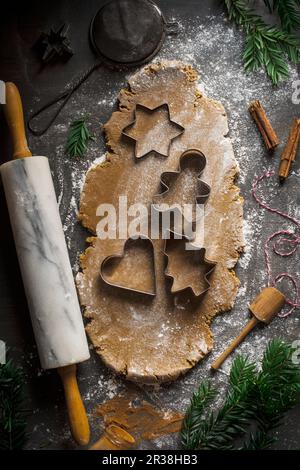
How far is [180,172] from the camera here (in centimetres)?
251

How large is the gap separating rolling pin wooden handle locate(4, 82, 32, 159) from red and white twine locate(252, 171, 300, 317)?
77cm

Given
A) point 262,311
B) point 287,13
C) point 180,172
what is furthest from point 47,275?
point 287,13

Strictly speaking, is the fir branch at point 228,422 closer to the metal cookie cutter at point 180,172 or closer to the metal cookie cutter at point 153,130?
the metal cookie cutter at point 180,172

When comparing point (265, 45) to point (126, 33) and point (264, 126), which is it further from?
point (126, 33)

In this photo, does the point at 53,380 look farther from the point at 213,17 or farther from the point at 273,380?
the point at 213,17

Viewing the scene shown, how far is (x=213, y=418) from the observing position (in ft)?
7.63

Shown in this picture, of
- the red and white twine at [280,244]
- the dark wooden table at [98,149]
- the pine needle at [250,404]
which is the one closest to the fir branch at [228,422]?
the pine needle at [250,404]

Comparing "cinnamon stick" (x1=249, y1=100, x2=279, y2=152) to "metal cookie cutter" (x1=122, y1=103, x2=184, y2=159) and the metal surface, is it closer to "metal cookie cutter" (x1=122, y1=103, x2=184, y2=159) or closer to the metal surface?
"metal cookie cutter" (x1=122, y1=103, x2=184, y2=159)

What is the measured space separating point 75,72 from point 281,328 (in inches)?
42.9

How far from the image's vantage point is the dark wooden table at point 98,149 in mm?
2396

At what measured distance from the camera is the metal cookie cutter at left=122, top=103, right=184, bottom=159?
2.51 m

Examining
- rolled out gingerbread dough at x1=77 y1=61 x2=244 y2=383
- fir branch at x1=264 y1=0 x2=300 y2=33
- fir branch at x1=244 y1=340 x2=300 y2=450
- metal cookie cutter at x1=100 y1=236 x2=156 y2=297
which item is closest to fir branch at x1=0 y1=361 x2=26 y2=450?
rolled out gingerbread dough at x1=77 y1=61 x2=244 y2=383

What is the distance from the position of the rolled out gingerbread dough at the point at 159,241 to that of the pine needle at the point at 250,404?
14cm
